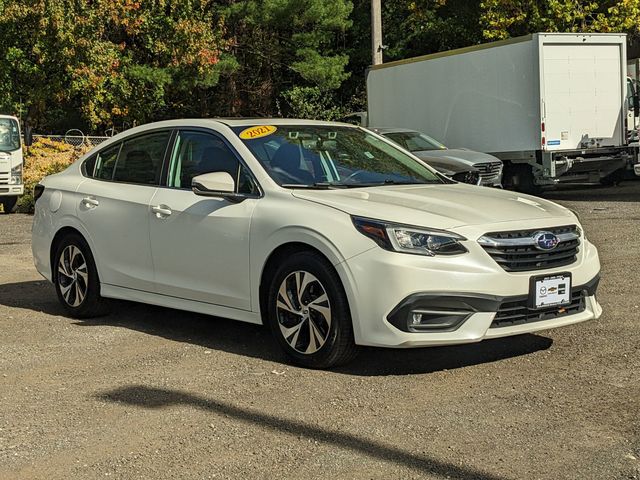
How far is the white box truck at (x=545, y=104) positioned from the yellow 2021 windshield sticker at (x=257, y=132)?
1224 cm

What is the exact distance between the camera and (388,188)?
6.71 m

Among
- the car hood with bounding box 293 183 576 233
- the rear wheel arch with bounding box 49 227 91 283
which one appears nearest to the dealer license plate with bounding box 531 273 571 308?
the car hood with bounding box 293 183 576 233

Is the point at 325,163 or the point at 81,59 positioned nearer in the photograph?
the point at 325,163

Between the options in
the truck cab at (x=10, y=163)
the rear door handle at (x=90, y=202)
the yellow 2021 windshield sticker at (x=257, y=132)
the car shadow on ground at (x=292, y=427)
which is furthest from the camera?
the truck cab at (x=10, y=163)

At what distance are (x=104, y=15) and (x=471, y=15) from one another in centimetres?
1179

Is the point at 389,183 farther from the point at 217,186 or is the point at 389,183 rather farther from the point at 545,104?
the point at 545,104

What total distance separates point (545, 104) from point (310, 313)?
13.5 metres

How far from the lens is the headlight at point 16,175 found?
20.8 meters

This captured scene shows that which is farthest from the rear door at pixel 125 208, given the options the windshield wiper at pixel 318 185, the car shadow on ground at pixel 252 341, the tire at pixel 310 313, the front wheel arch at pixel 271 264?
the tire at pixel 310 313

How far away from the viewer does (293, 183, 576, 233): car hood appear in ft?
19.3

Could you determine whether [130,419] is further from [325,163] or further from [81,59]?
[81,59]

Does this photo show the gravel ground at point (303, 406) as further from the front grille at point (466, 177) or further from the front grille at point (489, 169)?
the front grille at point (489, 169)

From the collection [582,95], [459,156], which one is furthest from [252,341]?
[582,95]

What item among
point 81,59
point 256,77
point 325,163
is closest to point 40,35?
point 81,59
